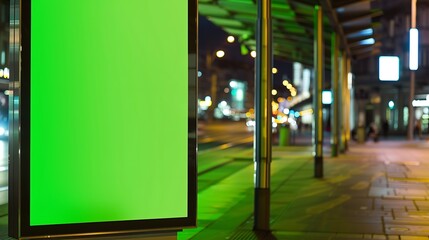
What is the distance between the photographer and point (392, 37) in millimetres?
53406

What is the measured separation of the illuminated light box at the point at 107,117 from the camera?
194 inches

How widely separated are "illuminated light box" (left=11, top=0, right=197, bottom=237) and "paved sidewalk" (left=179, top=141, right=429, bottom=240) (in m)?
3.27

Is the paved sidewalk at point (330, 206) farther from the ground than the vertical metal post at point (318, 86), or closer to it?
closer to it

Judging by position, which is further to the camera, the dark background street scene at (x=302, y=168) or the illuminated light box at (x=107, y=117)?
the dark background street scene at (x=302, y=168)

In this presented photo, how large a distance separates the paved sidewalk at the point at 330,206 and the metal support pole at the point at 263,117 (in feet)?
1.12

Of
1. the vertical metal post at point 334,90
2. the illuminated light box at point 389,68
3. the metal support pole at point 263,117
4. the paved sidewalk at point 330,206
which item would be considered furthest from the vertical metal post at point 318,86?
the metal support pole at point 263,117

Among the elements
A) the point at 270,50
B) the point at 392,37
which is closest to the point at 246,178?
the point at 270,50

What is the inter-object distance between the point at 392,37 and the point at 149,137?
5085 centimetres

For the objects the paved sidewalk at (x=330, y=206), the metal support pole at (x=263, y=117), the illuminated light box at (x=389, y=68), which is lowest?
the paved sidewalk at (x=330, y=206)

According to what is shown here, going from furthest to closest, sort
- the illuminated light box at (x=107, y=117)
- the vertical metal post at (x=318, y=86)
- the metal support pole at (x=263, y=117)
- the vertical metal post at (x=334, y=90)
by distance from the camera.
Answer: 1. the vertical metal post at (x=334, y=90)
2. the vertical metal post at (x=318, y=86)
3. the metal support pole at (x=263, y=117)
4. the illuminated light box at (x=107, y=117)

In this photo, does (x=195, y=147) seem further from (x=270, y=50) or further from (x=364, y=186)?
(x=364, y=186)

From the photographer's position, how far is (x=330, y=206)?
11.2 metres

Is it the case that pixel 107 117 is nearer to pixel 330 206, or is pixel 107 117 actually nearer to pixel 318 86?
pixel 330 206

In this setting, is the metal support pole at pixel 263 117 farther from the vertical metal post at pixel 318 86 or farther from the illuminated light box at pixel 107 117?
the vertical metal post at pixel 318 86
